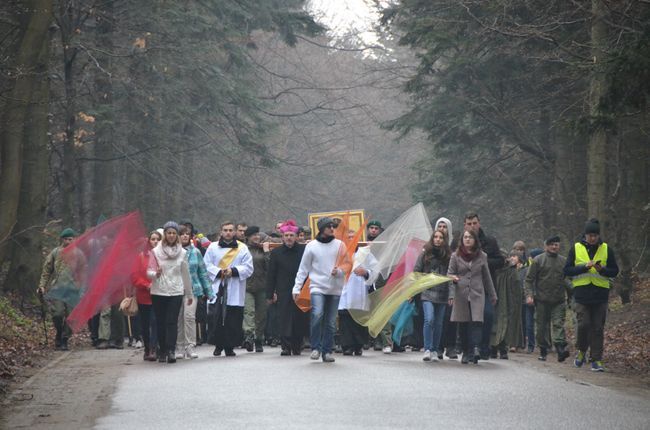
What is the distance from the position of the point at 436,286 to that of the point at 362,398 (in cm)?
606

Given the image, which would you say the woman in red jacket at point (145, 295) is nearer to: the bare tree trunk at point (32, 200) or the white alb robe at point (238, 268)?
the white alb robe at point (238, 268)

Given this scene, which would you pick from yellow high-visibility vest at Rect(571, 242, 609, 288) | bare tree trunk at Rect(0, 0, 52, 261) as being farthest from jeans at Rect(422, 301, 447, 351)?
bare tree trunk at Rect(0, 0, 52, 261)

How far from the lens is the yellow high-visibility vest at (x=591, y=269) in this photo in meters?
16.7

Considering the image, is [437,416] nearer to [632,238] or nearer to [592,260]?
[592,260]

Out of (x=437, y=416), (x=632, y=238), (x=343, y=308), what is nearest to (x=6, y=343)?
(x=343, y=308)

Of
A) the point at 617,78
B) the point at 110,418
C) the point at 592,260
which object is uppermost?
the point at 617,78

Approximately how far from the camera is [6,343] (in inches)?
739

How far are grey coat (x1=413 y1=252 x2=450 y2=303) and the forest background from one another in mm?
2705

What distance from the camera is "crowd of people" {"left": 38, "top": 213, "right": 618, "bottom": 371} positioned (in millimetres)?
17172

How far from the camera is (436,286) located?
18.0m

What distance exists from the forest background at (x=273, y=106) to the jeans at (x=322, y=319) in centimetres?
407

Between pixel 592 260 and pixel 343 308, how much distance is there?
4597mm

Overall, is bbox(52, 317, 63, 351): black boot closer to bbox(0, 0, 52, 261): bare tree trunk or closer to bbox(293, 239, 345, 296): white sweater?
bbox(0, 0, 52, 261): bare tree trunk

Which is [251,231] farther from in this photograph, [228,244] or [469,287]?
[469,287]
